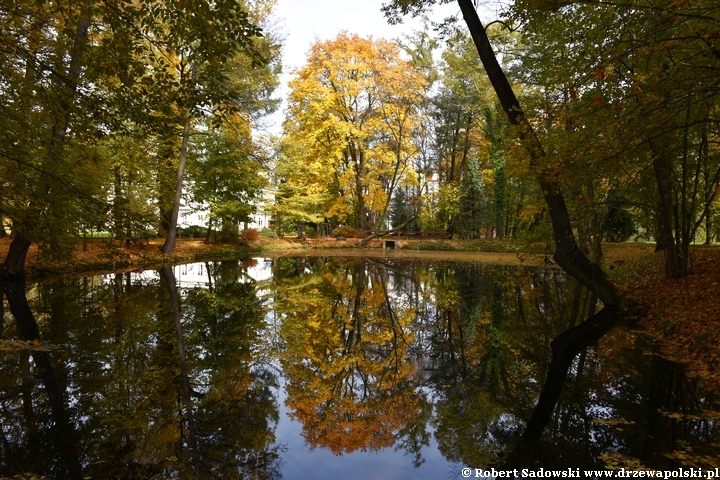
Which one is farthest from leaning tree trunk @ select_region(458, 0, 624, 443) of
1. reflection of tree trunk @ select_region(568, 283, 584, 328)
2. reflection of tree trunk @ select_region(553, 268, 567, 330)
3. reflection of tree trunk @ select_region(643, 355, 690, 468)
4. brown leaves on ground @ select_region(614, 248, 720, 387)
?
reflection of tree trunk @ select_region(643, 355, 690, 468)

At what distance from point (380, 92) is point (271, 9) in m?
12.2

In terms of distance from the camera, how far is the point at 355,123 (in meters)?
31.0

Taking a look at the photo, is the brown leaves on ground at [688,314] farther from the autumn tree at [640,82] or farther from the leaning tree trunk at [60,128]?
the leaning tree trunk at [60,128]

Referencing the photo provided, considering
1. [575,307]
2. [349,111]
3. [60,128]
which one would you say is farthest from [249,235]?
[575,307]

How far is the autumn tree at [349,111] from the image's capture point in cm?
2903

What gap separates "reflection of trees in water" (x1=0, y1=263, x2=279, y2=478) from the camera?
142 inches

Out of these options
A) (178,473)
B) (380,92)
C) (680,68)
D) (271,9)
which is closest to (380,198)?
(380,92)

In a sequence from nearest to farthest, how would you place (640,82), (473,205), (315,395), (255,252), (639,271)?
(315,395) < (640,82) < (639,271) < (255,252) < (473,205)

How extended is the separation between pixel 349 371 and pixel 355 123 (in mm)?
26950

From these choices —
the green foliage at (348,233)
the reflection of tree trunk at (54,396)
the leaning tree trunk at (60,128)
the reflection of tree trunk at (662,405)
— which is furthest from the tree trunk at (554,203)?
the green foliage at (348,233)

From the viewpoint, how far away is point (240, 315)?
9.45 meters

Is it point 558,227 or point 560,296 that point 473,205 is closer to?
point 560,296

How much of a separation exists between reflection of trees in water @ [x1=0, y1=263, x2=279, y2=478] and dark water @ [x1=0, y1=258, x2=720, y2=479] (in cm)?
2

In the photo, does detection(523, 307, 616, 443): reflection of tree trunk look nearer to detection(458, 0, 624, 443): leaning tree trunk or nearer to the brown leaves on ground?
detection(458, 0, 624, 443): leaning tree trunk
